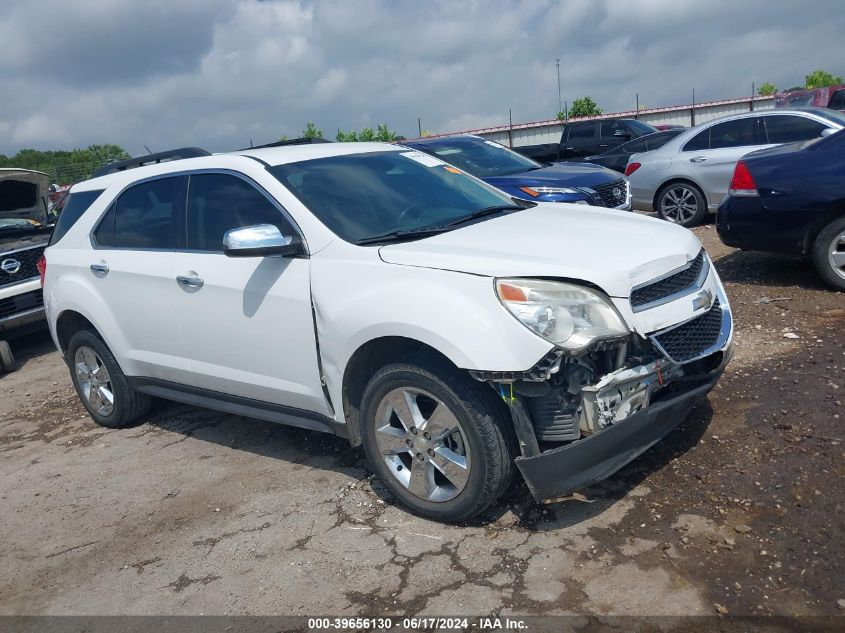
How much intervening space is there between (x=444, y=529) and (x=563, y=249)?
145cm

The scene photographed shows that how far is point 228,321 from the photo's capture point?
14.2ft

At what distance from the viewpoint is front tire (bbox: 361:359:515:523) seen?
337 centimetres

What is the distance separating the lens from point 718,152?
1037 cm

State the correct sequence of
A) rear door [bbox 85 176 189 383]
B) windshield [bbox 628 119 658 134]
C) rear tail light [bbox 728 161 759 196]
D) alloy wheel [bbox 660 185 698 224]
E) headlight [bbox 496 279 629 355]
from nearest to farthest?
headlight [bbox 496 279 629 355] < rear door [bbox 85 176 189 383] < rear tail light [bbox 728 161 759 196] < alloy wheel [bbox 660 185 698 224] < windshield [bbox 628 119 658 134]

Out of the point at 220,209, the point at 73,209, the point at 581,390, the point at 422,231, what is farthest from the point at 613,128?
the point at 581,390

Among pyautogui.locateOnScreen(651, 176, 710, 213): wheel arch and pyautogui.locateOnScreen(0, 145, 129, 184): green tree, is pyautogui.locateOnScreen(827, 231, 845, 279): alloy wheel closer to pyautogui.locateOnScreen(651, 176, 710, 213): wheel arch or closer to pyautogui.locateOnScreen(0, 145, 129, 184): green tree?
pyautogui.locateOnScreen(651, 176, 710, 213): wheel arch

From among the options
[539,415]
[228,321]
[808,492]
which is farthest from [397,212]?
[808,492]

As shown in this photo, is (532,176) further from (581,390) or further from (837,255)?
(581,390)

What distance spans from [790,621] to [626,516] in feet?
3.01

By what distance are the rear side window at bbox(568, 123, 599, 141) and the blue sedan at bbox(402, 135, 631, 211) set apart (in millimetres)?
9703

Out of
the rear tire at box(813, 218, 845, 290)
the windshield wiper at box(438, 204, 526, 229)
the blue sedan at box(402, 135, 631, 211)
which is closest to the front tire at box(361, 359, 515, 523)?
the windshield wiper at box(438, 204, 526, 229)

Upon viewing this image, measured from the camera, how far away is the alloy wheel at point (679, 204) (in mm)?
10609

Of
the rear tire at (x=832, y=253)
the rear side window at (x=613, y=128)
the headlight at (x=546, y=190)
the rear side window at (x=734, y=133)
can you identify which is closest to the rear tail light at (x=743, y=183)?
the rear tire at (x=832, y=253)

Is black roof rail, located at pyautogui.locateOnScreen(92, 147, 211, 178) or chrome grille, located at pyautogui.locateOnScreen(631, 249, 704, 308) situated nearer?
chrome grille, located at pyautogui.locateOnScreen(631, 249, 704, 308)
